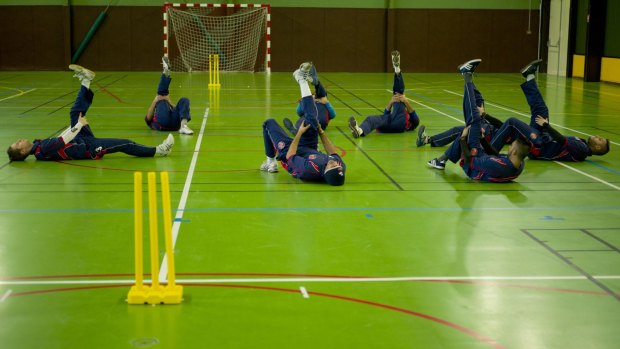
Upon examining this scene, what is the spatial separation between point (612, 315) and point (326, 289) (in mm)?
2327

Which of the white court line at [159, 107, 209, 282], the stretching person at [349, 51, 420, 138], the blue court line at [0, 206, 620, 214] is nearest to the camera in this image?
the white court line at [159, 107, 209, 282]

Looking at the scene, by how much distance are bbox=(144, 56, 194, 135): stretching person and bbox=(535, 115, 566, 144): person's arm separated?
6.75 meters

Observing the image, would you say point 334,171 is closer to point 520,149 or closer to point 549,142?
point 520,149

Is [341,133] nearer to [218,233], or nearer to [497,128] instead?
[497,128]

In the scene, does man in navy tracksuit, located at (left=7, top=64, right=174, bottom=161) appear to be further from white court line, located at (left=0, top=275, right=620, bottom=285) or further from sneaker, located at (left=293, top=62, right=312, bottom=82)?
white court line, located at (left=0, top=275, right=620, bottom=285)

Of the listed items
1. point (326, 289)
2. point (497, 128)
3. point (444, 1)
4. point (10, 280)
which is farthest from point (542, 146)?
point (444, 1)

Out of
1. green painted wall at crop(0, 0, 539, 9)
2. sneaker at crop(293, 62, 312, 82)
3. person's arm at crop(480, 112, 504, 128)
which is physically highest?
green painted wall at crop(0, 0, 539, 9)

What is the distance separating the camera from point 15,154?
12102mm

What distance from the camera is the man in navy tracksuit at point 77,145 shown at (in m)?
12.1

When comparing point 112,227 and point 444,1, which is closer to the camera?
point 112,227

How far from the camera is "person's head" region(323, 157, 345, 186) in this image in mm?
10531

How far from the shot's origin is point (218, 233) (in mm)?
8367

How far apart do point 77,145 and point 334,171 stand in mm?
4444

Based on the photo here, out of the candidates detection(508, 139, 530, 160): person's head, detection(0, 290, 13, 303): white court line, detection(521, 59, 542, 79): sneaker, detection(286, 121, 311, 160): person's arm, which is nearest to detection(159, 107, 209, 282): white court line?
detection(0, 290, 13, 303): white court line
